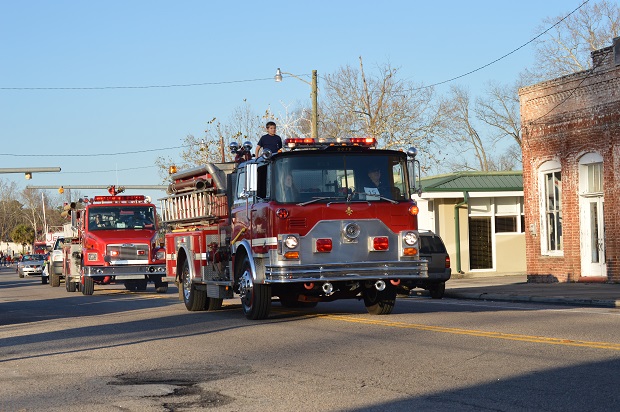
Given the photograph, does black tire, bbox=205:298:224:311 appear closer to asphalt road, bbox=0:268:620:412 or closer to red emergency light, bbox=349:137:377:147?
asphalt road, bbox=0:268:620:412

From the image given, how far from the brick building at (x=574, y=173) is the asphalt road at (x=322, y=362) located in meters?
9.98

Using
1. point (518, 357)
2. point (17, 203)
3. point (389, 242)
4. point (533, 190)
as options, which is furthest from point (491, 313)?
point (17, 203)

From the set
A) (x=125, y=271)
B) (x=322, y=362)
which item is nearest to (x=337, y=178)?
(x=322, y=362)

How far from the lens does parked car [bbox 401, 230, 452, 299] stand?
26203 millimetres

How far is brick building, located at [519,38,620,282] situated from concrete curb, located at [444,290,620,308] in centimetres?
476

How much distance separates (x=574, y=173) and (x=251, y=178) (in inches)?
622

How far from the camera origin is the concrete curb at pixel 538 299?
2128cm

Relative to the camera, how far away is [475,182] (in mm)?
39688

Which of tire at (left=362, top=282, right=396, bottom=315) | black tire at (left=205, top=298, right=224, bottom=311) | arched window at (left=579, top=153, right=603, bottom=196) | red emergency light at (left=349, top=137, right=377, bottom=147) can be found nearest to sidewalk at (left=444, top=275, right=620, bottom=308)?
arched window at (left=579, top=153, right=603, bottom=196)

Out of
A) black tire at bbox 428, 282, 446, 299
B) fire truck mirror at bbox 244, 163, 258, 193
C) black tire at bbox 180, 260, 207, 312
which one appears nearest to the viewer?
fire truck mirror at bbox 244, 163, 258, 193

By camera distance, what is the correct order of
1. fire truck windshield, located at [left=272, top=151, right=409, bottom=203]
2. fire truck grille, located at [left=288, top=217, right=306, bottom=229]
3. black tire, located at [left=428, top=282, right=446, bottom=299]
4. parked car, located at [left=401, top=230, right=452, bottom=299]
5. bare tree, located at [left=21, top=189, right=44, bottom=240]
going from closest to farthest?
1. fire truck grille, located at [left=288, top=217, right=306, bottom=229]
2. fire truck windshield, located at [left=272, top=151, right=409, bottom=203]
3. parked car, located at [left=401, top=230, right=452, bottom=299]
4. black tire, located at [left=428, top=282, right=446, bottom=299]
5. bare tree, located at [left=21, top=189, right=44, bottom=240]

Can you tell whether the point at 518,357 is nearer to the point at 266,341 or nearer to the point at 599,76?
the point at 266,341

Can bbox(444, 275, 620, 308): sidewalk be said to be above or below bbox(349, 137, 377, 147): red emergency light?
below

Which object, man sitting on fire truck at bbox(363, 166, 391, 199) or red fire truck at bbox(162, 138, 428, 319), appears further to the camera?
man sitting on fire truck at bbox(363, 166, 391, 199)
